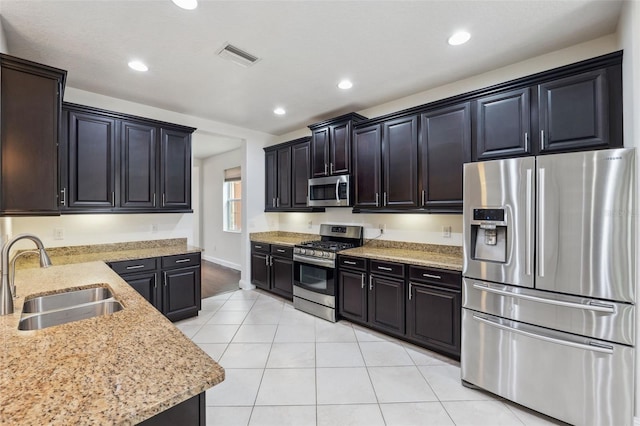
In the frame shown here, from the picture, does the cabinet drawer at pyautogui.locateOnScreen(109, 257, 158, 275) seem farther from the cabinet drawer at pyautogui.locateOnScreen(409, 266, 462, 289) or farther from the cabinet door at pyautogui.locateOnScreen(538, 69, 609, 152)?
the cabinet door at pyautogui.locateOnScreen(538, 69, 609, 152)

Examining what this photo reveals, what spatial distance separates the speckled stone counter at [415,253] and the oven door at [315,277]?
14.0 inches

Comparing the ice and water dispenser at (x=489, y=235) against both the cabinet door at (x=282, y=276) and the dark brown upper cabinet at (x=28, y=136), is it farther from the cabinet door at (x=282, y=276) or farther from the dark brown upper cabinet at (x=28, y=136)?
the dark brown upper cabinet at (x=28, y=136)

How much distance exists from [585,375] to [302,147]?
12.7 ft

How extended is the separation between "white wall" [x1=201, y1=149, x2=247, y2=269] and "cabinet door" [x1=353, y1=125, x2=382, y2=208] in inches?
141

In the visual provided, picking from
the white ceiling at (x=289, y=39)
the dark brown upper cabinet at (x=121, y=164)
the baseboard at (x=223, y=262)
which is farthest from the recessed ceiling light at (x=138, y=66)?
the baseboard at (x=223, y=262)

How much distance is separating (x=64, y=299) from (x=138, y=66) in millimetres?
2163

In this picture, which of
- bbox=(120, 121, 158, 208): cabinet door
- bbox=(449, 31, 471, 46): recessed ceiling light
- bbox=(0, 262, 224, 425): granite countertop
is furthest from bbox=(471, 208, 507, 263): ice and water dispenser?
bbox=(120, 121, 158, 208): cabinet door

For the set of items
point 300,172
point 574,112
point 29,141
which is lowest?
point 29,141

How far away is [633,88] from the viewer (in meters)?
1.76

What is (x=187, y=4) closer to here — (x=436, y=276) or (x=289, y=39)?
(x=289, y=39)

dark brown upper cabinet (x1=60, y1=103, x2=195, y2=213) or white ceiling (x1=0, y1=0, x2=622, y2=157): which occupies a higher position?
white ceiling (x1=0, y1=0, x2=622, y2=157)

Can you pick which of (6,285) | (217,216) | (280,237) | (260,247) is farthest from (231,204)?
Answer: (6,285)

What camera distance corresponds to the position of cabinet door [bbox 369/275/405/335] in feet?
9.59

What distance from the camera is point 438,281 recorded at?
264cm
